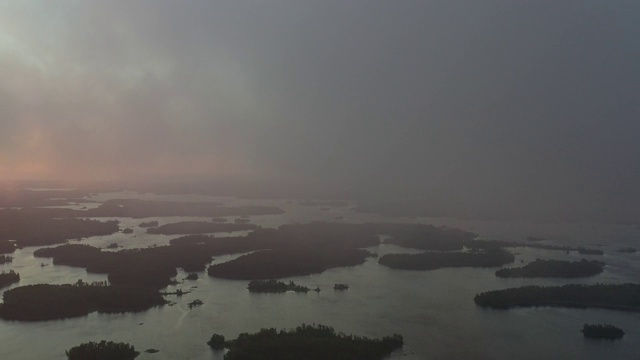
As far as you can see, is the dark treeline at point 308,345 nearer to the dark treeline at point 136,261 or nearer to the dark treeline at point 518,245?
the dark treeline at point 136,261

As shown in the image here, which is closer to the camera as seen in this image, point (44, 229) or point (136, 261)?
point (136, 261)

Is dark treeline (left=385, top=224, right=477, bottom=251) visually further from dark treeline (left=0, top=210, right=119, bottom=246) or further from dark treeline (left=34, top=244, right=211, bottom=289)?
dark treeline (left=0, top=210, right=119, bottom=246)

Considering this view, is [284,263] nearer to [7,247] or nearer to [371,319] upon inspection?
[371,319]

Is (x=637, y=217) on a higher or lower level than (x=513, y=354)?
higher

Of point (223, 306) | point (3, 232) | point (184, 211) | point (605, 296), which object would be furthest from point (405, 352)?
point (184, 211)

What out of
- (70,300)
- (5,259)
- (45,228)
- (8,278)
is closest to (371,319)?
(70,300)

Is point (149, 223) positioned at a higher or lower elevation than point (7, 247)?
higher

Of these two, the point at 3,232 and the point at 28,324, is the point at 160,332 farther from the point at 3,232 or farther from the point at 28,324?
the point at 3,232
